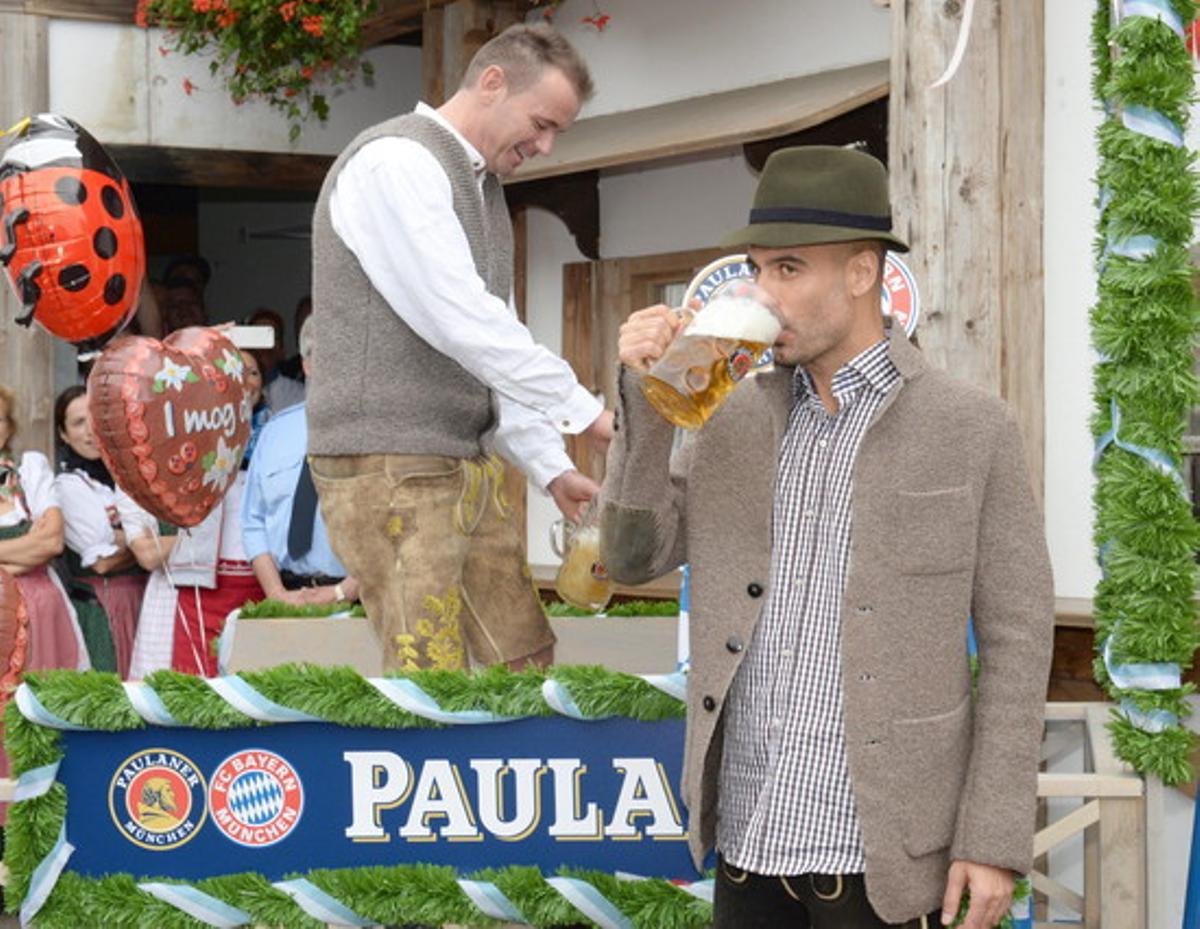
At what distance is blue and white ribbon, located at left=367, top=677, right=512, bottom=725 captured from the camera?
353 centimetres

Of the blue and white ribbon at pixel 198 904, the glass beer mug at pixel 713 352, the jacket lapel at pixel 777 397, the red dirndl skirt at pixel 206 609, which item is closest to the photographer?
the glass beer mug at pixel 713 352

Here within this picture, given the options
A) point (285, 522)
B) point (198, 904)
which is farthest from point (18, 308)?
point (198, 904)

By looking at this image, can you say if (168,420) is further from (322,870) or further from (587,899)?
(587,899)

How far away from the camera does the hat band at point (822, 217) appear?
270 centimetres

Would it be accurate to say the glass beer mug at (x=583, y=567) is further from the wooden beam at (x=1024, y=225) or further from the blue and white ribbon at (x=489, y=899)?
the wooden beam at (x=1024, y=225)

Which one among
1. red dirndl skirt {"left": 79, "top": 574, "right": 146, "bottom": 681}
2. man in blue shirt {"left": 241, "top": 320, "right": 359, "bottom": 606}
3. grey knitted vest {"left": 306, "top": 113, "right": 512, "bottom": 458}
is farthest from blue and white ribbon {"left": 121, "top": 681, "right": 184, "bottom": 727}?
red dirndl skirt {"left": 79, "top": 574, "right": 146, "bottom": 681}

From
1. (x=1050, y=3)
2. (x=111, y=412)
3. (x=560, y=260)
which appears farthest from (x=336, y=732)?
(x=560, y=260)

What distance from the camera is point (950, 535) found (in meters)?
2.64

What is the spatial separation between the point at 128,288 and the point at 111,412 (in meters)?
0.67

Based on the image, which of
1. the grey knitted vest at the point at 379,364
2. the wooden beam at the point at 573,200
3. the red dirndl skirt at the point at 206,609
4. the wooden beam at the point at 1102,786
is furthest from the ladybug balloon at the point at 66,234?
the wooden beam at the point at 1102,786

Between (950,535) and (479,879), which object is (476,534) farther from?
(950,535)

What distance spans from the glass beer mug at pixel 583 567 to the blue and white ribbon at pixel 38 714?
1.06 meters

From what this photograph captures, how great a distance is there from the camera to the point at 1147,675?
3973 millimetres

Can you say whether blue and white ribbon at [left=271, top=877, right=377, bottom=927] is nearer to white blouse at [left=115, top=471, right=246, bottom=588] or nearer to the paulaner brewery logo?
the paulaner brewery logo
